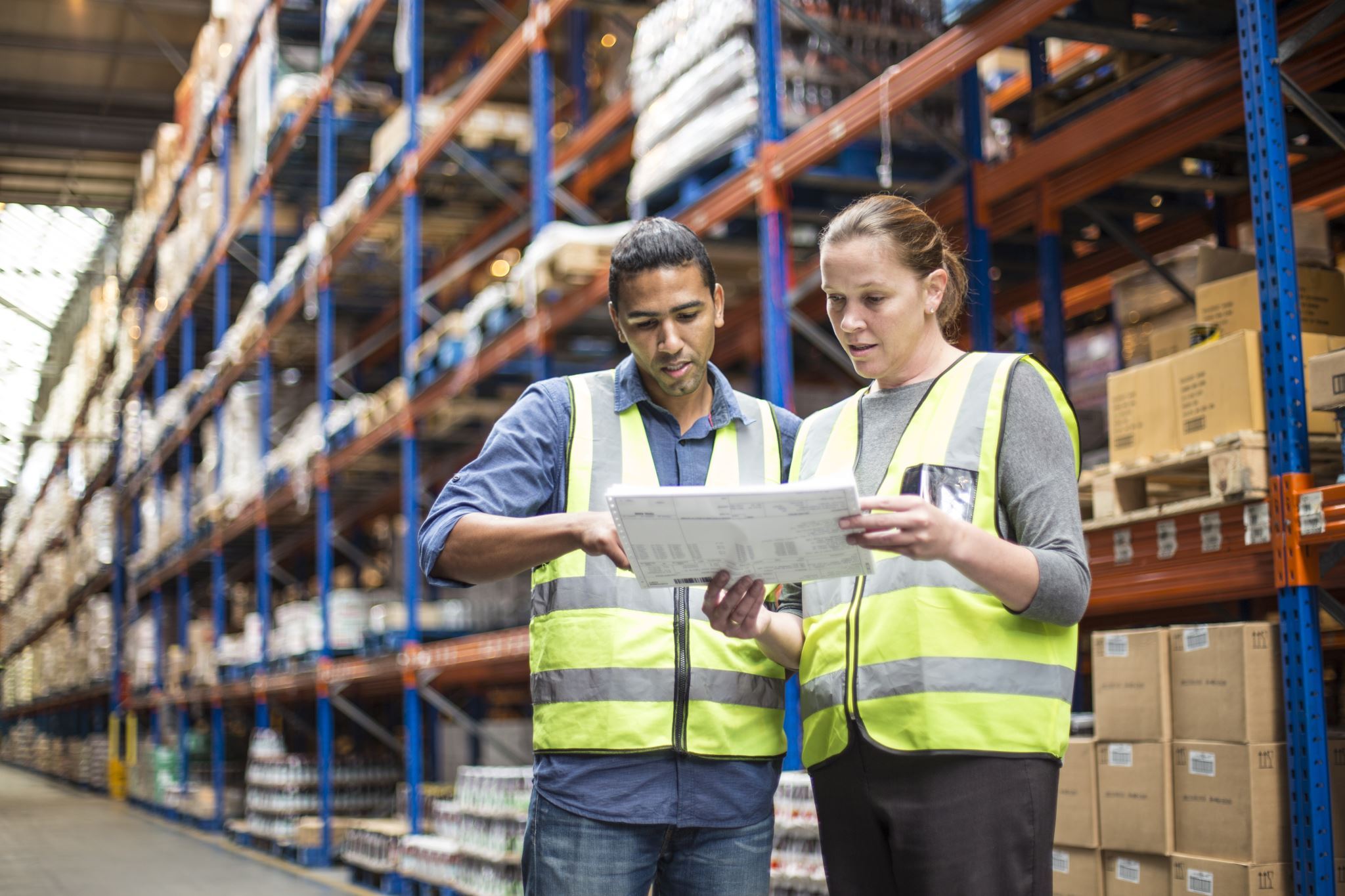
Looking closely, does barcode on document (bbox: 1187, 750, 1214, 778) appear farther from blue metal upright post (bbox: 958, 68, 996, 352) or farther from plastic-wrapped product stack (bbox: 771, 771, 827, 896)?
blue metal upright post (bbox: 958, 68, 996, 352)

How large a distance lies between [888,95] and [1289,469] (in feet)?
7.49

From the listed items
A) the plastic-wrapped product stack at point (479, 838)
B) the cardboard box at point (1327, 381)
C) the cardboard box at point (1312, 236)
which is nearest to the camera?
the cardboard box at point (1327, 381)

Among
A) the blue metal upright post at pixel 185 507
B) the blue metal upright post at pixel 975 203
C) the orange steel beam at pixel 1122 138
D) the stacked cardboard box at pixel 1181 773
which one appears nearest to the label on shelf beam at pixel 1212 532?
the stacked cardboard box at pixel 1181 773

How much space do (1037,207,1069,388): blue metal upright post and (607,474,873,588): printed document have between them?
3975 mm

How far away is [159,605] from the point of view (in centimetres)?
1875

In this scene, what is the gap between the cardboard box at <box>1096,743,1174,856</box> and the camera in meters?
3.86

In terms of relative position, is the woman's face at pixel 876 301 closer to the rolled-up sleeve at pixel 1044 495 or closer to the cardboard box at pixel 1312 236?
the rolled-up sleeve at pixel 1044 495

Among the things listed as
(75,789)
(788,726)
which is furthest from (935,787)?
(75,789)

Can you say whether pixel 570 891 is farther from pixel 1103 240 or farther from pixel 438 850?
pixel 438 850

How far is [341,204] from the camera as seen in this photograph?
11.0m

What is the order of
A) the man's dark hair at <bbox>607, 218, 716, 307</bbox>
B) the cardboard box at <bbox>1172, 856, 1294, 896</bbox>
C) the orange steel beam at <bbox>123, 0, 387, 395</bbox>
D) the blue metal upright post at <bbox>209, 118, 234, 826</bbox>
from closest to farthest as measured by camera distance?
the man's dark hair at <bbox>607, 218, 716, 307</bbox> → the cardboard box at <bbox>1172, 856, 1294, 896</bbox> → the orange steel beam at <bbox>123, 0, 387, 395</bbox> → the blue metal upright post at <bbox>209, 118, 234, 826</bbox>

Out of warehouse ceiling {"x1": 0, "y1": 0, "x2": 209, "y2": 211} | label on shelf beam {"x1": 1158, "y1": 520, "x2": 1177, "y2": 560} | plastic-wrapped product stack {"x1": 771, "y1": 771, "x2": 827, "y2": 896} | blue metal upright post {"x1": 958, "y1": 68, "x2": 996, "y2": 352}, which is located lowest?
plastic-wrapped product stack {"x1": 771, "y1": 771, "x2": 827, "y2": 896}

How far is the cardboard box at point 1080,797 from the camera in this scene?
4125 millimetres

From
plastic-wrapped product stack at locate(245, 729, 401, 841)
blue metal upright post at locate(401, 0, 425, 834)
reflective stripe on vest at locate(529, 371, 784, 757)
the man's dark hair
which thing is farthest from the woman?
plastic-wrapped product stack at locate(245, 729, 401, 841)
